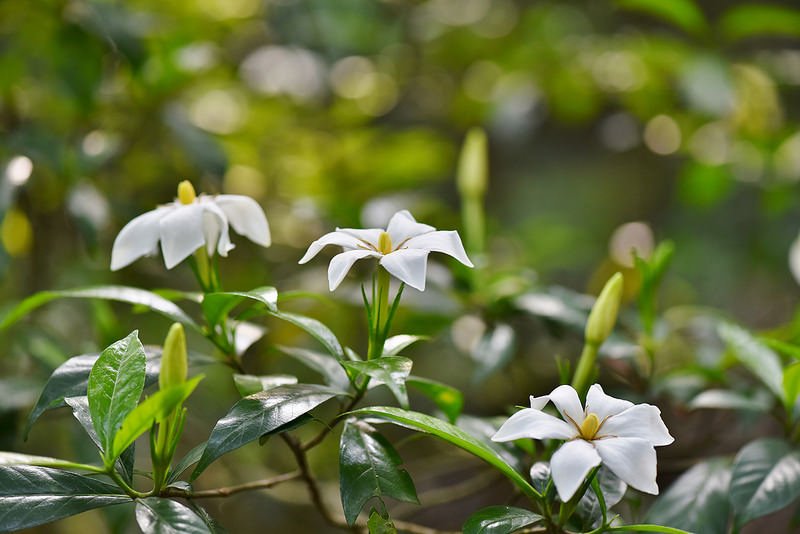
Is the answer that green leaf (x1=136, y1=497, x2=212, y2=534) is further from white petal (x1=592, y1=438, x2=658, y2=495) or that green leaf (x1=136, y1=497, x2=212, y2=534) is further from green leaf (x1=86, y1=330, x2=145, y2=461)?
white petal (x1=592, y1=438, x2=658, y2=495)

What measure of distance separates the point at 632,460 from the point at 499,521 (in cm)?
12

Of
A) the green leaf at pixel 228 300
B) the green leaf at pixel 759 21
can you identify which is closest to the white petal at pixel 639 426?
the green leaf at pixel 228 300

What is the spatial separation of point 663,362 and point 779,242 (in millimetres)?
525

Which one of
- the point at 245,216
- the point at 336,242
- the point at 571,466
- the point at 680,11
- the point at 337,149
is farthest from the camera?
the point at 337,149

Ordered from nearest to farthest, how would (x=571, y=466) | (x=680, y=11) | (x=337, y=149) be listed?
(x=571, y=466) → (x=680, y=11) → (x=337, y=149)

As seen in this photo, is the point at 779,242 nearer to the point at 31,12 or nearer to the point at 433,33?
the point at 433,33

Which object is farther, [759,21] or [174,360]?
[759,21]

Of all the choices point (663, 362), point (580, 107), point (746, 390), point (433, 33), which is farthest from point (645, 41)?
point (746, 390)

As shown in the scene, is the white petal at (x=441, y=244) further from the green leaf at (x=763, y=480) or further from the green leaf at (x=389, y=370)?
the green leaf at (x=763, y=480)

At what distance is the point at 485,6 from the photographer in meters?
2.07

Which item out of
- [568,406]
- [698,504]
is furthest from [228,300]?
[698,504]

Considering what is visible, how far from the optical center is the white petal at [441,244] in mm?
558

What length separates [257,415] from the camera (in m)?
0.54

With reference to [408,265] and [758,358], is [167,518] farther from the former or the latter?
[758,358]
